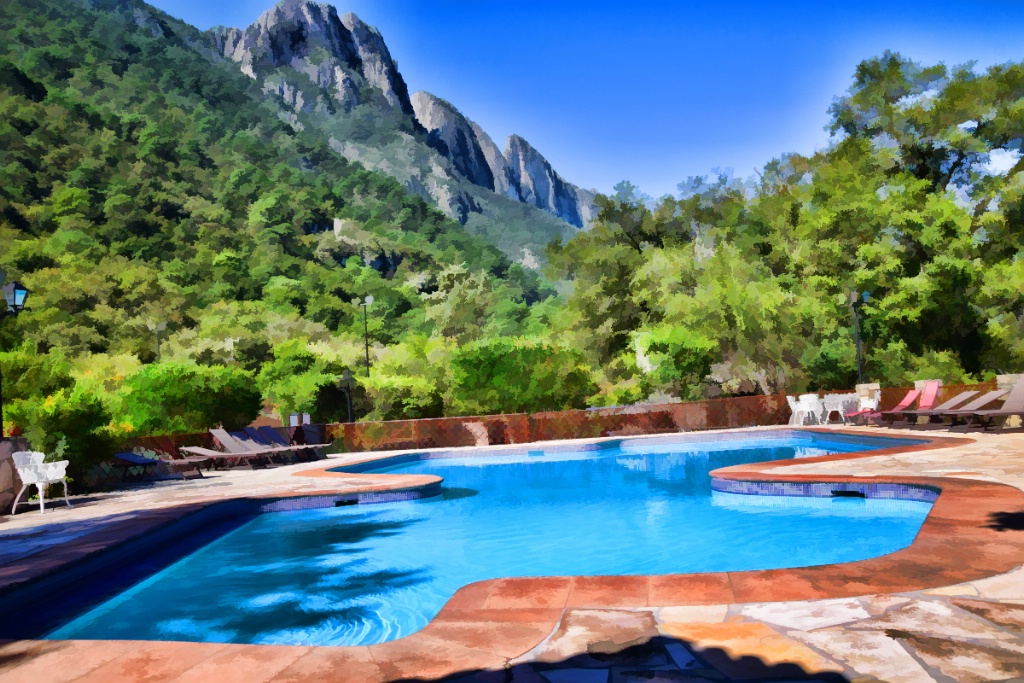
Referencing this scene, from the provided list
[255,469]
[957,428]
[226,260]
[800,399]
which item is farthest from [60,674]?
[226,260]

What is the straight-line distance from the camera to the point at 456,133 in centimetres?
16088

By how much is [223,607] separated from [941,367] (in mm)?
27674

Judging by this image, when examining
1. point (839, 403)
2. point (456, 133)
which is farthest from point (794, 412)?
point (456, 133)

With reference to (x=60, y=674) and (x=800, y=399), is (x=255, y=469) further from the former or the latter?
(x=800, y=399)

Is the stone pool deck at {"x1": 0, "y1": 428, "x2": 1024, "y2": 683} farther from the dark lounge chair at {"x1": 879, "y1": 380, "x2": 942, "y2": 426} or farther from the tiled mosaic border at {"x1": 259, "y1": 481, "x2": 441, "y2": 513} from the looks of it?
the dark lounge chair at {"x1": 879, "y1": 380, "x2": 942, "y2": 426}

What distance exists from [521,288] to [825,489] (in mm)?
67904

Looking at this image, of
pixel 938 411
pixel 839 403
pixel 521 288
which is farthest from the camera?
pixel 521 288

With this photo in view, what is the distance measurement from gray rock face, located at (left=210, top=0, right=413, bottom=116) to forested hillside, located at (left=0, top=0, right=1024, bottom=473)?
67.3 meters

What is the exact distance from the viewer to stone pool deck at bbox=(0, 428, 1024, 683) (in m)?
2.99

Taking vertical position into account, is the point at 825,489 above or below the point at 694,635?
below

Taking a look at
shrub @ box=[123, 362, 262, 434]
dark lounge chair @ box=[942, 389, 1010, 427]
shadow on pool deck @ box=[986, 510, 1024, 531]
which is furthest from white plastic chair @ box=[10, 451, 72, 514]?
dark lounge chair @ box=[942, 389, 1010, 427]

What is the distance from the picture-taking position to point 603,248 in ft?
127

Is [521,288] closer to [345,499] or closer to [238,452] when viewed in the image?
[238,452]

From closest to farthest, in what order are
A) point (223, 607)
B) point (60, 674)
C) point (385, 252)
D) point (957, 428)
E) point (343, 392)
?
point (60, 674), point (223, 607), point (957, 428), point (343, 392), point (385, 252)
